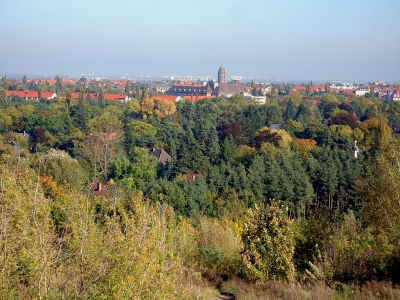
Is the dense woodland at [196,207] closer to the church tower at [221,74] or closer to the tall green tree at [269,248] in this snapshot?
the tall green tree at [269,248]

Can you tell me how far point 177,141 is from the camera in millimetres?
32438

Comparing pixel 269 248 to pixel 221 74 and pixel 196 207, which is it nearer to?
pixel 196 207

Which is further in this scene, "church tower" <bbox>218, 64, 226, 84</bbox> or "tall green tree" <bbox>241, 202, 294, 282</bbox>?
"church tower" <bbox>218, 64, 226, 84</bbox>

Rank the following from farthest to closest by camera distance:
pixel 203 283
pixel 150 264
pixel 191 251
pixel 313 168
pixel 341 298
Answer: pixel 313 168, pixel 191 251, pixel 203 283, pixel 341 298, pixel 150 264

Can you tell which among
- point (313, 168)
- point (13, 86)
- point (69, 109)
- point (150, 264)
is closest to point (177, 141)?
point (313, 168)

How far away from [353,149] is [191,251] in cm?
2178

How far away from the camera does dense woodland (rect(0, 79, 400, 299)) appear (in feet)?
16.1

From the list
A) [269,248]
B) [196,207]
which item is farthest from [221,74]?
[269,248]

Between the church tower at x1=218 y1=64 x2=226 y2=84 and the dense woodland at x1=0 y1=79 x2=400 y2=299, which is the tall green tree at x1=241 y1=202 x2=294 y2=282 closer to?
the dense woodland at x1=0 y1=79 x2=400 y2=299

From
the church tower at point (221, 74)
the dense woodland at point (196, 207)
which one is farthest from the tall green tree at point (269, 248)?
the church tower at point (221, 74)

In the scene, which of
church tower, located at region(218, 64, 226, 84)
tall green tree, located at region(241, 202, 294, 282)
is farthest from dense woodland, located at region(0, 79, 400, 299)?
church tower, located at region(218, 64, 226, 84)

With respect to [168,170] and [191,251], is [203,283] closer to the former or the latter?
[191,251]

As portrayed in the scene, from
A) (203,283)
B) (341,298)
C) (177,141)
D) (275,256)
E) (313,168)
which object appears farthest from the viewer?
(177,141)

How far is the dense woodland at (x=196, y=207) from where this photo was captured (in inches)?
193
